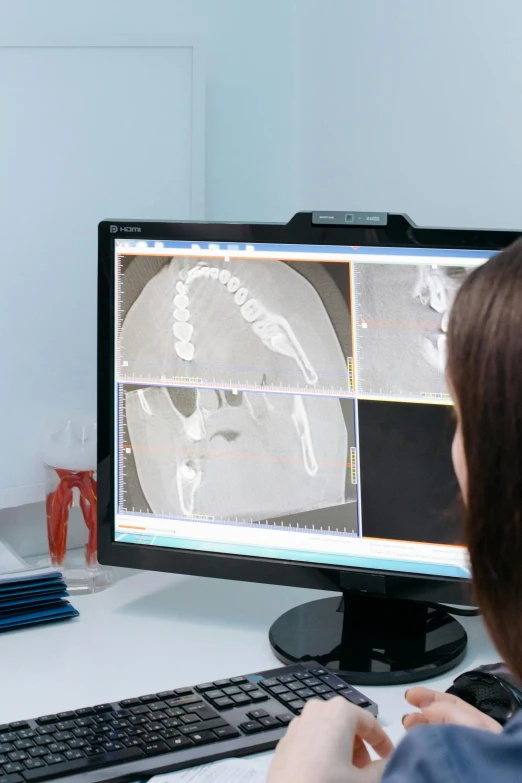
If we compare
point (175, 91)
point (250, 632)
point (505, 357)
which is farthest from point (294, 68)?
point (505, 357)

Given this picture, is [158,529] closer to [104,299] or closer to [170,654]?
[170,654]

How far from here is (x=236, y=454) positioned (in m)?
1.08

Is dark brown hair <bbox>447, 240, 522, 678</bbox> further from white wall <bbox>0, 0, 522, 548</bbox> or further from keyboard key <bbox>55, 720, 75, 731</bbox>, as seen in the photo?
white wall <bbox>0, 0, 522, 548</bbox>

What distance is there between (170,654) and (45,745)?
0.25 metres

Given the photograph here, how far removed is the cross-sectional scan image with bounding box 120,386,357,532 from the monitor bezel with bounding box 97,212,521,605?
34 millimetres

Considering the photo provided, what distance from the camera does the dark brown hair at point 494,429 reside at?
Result: 578mm

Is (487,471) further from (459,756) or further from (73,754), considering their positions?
(73,754)

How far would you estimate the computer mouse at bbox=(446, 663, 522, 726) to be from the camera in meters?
0.86

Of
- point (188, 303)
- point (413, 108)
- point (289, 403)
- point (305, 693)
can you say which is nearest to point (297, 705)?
point (305, 693)

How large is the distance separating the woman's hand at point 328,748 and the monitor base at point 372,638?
27cm

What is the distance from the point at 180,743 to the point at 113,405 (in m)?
0.43

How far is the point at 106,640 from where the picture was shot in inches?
43.1

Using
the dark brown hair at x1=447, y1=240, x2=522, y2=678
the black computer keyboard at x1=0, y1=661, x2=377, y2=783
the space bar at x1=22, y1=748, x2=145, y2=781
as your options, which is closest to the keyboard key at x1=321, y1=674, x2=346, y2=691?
the black computer keyboard at x1=0, y1=661, x2=377, y2=783

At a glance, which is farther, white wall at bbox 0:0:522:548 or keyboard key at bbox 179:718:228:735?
white wall at bbox 0:0:522:548
